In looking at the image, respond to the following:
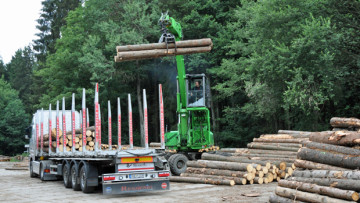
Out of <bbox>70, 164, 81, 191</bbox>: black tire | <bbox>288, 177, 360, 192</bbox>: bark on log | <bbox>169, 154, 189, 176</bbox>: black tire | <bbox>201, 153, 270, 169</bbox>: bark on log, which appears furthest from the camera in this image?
<bbox>169, 154, 189, 176</bbox>: black tire

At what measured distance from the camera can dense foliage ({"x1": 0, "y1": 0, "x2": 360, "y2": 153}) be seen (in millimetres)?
26953

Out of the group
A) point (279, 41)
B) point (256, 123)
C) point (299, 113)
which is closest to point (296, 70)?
point (279, 41)

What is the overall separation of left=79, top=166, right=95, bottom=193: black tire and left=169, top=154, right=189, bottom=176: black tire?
17.8ft

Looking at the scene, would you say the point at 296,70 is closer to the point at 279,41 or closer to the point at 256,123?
the point at 279,41

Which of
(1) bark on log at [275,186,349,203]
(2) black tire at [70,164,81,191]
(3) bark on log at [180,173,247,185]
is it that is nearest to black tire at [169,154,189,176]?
(3) bark on log at [180,173,247,185]

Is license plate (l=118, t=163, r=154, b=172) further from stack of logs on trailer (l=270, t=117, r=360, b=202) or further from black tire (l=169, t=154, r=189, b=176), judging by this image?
black tire (l=169, t=154, r=189, b=176)

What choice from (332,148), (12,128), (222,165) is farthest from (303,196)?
(12,128)

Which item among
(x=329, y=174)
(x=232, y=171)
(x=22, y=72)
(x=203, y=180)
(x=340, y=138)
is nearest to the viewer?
(x=329, y=174)

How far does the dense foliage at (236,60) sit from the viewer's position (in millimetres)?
26953

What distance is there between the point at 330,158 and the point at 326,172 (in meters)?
1.03

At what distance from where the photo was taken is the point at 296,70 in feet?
86.3

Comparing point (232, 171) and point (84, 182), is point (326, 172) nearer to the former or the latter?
point (232, 171)

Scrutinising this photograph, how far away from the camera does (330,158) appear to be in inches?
440

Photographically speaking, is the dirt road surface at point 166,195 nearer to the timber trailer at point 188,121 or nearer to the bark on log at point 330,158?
the bark on log at point 330,158
